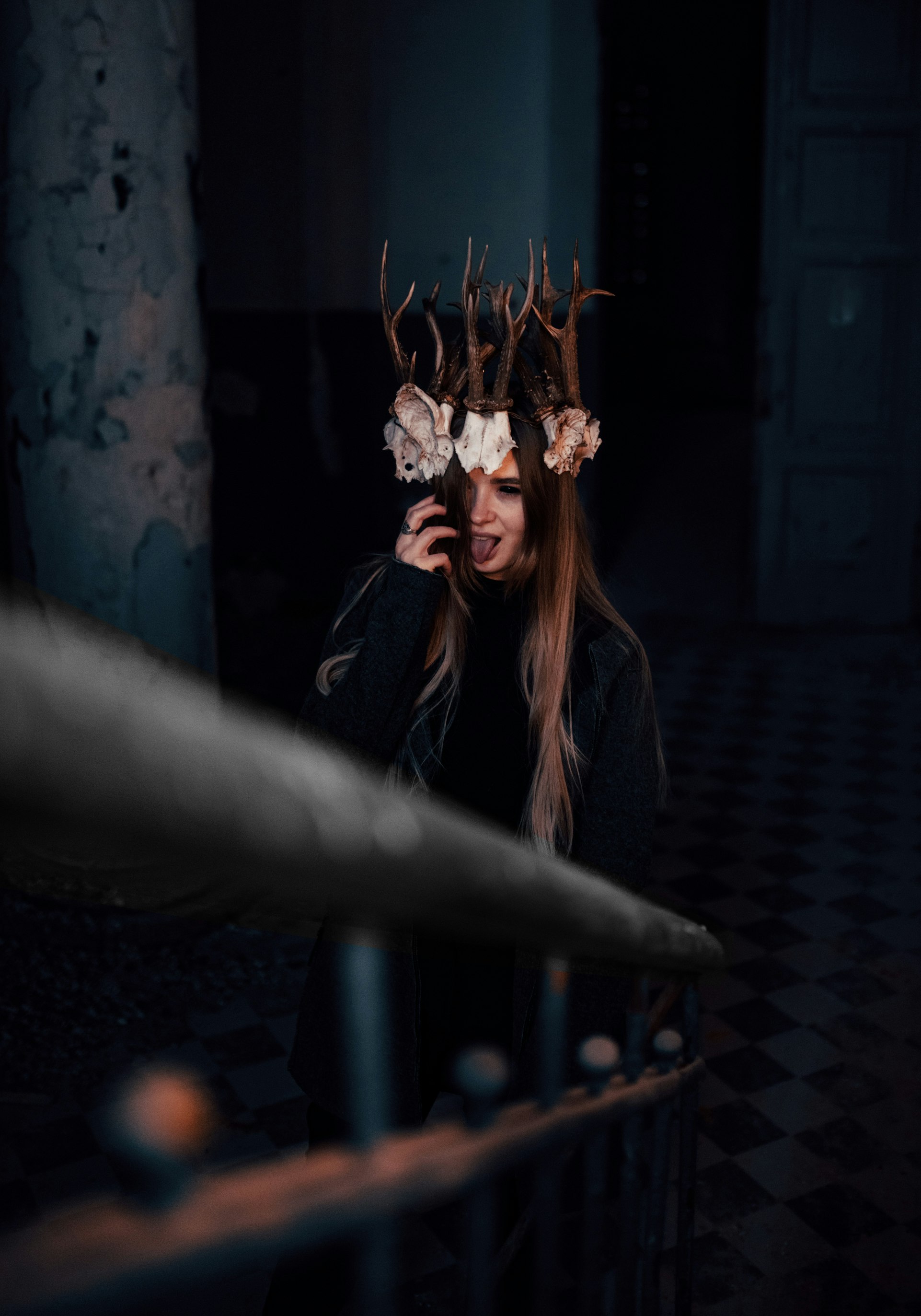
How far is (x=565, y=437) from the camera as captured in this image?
81.7 inches

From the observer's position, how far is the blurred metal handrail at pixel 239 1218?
47 centimetres

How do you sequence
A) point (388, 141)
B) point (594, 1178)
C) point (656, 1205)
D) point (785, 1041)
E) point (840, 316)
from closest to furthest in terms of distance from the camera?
point (594, 1178), point (656, 1205), point (785, 1041), point (388, 141), point (840, 316)

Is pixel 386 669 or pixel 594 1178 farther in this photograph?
pixel 386 669

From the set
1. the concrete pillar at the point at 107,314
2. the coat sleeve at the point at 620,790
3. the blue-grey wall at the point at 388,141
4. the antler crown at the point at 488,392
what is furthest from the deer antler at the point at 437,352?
the blue-grey wall at the point at 388,141

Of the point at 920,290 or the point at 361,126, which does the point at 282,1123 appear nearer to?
the point at 361,126

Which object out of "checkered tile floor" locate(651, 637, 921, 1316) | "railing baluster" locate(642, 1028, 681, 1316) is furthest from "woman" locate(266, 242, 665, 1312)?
"railing baluster" locate(642, 1028, 681, 1316)

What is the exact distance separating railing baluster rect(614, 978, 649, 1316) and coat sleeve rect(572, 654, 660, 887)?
0.67m

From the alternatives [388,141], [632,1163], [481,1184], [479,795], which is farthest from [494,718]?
[388,141]

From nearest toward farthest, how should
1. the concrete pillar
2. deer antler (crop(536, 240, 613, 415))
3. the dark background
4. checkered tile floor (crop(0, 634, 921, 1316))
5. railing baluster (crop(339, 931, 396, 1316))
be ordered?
railing baluster (crop(339, 931, 396, 1316)) → deer antler (crop(536, 240, 613, 415)) → checkered tile floor (crop(0, 634, 921, 1316)) → the concrete pillar → the dark background

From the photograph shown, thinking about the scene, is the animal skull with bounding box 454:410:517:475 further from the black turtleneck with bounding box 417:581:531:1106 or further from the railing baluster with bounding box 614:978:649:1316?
the railing baluster with bounding box 614:978:649:1316

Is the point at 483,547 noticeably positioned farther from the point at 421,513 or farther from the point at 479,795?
the point at 479,795

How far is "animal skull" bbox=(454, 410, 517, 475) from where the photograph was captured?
2.02 meters

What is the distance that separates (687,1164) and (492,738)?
0.75 metres

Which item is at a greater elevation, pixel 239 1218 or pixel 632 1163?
pixel 239 1218
